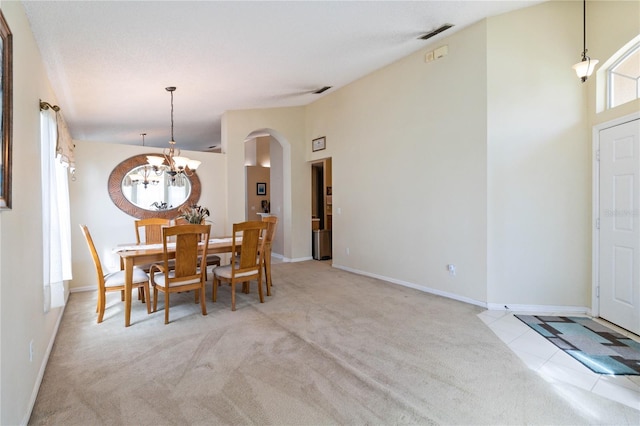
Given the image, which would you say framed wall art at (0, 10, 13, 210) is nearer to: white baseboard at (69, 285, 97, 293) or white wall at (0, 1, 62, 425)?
white wall at (0, 1, 62, 425)

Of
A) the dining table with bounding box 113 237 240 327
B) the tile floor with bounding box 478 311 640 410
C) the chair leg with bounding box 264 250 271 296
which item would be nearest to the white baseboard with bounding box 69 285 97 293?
the dining table with bounding box 113 237 240 327

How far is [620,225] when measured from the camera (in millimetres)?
3008

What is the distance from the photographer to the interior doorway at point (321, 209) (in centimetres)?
671

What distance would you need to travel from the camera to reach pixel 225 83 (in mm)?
4480

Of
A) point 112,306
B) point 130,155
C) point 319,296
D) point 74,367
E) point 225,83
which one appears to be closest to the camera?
point 74,367

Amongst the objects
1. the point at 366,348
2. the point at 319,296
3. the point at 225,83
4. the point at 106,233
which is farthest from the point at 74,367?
the point at 225,83

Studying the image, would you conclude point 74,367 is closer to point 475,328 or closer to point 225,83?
point 475,328

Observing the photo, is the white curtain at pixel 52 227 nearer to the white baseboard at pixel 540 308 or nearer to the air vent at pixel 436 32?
the air vent at pixel 436 32

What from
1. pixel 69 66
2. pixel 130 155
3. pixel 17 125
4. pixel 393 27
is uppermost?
pixel 393 27

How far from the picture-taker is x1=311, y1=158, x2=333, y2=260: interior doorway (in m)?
6.71

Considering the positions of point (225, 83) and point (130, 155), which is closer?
point (225, 83)

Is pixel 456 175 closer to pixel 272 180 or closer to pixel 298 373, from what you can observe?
pixel 298 373

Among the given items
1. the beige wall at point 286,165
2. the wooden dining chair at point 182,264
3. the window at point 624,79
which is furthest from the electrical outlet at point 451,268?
the beige wall at point 286,165

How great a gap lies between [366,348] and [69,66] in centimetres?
433
